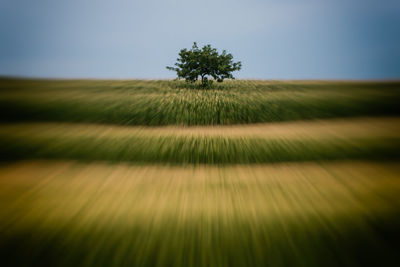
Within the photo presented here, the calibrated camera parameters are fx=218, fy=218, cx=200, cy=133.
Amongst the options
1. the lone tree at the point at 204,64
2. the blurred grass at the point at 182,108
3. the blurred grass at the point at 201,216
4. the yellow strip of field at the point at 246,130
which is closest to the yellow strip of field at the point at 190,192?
the blurred grass at the point at 201,216

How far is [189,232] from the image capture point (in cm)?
366

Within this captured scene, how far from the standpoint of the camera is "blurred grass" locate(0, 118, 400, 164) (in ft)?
22.5

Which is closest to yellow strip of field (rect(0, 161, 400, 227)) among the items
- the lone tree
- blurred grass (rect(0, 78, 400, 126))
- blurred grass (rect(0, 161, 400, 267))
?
blurred grass (rect(0, 161, 400, 267))

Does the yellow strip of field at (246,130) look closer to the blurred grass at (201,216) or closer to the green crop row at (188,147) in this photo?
the green crop row at (188,147)

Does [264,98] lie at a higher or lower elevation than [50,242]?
higher

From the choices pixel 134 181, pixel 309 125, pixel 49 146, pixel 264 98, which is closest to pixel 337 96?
pixel 264 98

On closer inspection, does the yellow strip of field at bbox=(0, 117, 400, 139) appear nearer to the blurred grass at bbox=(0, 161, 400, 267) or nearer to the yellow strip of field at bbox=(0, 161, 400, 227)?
the yellow strip of field at bbox=(0, 161, 400, 227)

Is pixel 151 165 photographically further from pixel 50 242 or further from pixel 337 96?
pixel 337 96

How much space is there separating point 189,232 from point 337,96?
632 inches

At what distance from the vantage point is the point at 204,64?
20.3m

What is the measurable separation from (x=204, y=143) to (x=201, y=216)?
155 inches

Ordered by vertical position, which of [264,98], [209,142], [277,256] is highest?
[264,98]

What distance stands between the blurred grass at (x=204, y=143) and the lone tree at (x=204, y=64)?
39.4ft

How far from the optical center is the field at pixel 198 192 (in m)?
3.23
